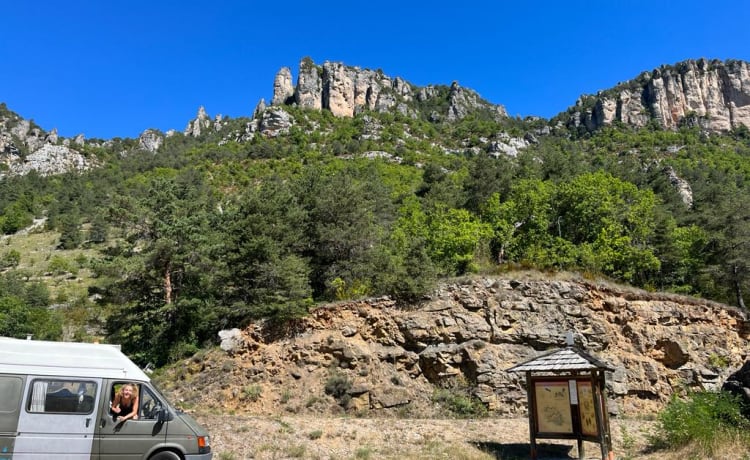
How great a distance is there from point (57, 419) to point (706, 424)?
12.3 metres

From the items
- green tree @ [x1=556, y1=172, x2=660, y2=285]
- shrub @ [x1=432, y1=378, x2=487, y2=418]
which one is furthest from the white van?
green tree @ [x1=556, y1=172, x2=660, y2=285]

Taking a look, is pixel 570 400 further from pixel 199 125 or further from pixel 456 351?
pixel 199 125

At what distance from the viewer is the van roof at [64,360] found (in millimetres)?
7324

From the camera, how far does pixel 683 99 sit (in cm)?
11394

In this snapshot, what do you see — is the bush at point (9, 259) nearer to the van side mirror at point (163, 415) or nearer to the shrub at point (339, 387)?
the shrub at point (339, 387)

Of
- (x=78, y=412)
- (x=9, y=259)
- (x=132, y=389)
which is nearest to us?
(x=78, y=412)

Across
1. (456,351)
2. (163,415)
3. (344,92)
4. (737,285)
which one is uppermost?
(344,92)

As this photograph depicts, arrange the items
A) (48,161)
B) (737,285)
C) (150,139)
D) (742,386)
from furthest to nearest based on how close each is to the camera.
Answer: (150,139) < (48,161) < (737,285) < (742,386)

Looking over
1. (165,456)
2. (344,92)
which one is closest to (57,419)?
(165,456)

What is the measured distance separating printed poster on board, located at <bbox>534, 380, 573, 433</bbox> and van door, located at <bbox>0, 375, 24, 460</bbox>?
10.3 meters

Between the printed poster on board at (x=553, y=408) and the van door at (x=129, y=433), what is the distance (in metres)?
8.25

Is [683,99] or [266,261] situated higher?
[683,99]

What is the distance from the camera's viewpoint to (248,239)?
2047 cm

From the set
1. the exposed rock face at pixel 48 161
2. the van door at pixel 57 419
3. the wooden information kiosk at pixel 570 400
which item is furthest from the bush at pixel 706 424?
the exposed rock face at pixel 48 161
